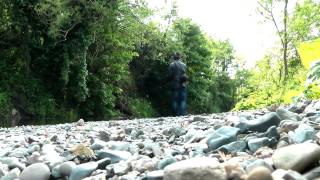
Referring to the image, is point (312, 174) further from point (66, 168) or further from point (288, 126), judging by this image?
point (66, 168)

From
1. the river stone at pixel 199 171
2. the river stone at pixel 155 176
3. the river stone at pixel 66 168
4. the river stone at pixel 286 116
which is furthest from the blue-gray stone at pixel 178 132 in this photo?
the river stone at pixel 199 171

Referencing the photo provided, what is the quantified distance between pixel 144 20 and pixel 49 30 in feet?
22.5

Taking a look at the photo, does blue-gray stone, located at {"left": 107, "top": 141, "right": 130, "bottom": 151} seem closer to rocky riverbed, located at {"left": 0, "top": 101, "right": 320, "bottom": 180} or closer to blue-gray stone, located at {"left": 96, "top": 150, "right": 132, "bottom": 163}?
rocky riverbed, located at {"left": 0, "top": 101, "right": 320, "bottom": 180}

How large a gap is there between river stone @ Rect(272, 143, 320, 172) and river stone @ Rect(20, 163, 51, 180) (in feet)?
4.07

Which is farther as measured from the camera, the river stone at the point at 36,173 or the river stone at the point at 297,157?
the river stone at the point at 36,173

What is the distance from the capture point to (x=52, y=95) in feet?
67.6

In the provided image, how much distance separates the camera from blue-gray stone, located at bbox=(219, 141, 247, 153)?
264cm

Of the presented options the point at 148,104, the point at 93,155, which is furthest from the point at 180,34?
the point at 93,155

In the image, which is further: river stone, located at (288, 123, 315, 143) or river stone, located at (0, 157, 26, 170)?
river stone, located at (0, 157, 26, 170)

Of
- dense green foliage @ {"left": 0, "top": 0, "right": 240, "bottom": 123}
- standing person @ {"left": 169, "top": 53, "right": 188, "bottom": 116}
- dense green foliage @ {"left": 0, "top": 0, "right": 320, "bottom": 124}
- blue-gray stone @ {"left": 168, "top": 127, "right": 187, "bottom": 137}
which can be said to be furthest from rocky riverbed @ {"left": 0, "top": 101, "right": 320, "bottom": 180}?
dense green foliage @ {"left": 0, "top": 0, "right": 240, "bottom": 123}

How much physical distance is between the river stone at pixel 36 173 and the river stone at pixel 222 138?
921 millimetres

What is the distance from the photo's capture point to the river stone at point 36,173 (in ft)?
8.66

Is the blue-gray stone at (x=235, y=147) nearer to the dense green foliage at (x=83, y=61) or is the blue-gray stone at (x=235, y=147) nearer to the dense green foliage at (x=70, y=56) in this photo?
the dense green foliage at (x=83, y=61)

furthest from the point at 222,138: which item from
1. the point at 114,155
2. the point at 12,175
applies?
the point at 12,175
